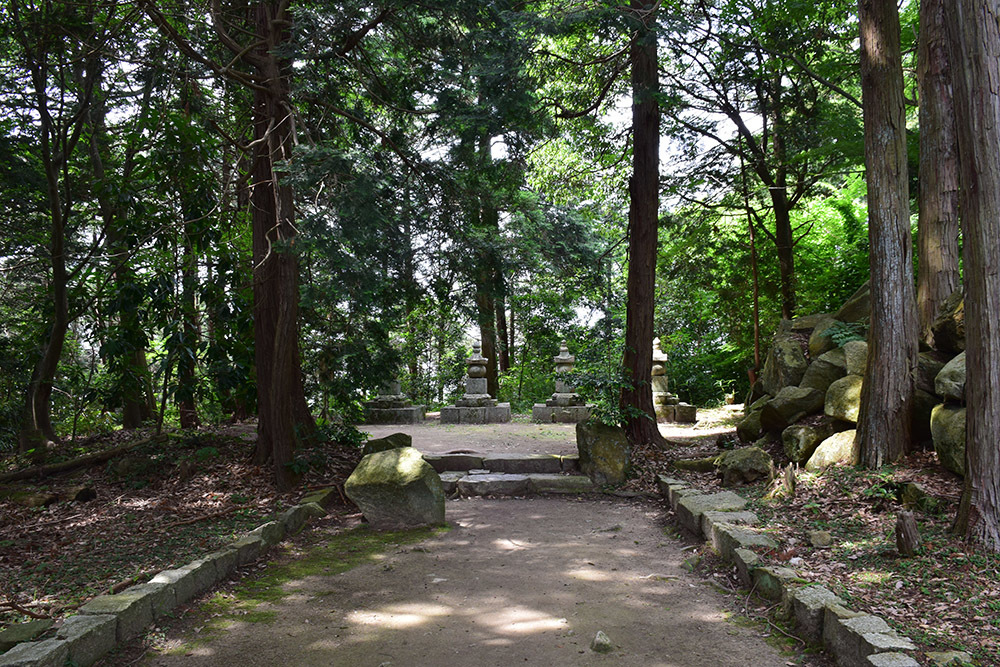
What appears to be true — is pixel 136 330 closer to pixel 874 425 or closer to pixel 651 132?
pixel 651 132

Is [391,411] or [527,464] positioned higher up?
[391,411]

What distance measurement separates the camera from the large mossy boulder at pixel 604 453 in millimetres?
8547

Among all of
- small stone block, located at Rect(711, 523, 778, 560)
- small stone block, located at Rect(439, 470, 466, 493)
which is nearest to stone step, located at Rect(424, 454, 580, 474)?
small stone block, located at Rect(439, 470, 466, 493)

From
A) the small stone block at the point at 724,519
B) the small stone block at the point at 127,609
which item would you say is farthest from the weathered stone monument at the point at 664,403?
the small stone block at the point at 127,609

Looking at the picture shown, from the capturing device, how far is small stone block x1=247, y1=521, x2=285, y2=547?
5.75 m

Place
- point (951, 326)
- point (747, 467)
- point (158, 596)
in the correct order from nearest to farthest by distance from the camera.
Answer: point (158, 596) → point (951, 326) → point (747, 467)

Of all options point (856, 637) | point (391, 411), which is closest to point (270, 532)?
point (856, 637)

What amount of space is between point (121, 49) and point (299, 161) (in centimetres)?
404

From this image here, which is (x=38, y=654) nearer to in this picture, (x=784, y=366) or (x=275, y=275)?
(x=275, y=275)

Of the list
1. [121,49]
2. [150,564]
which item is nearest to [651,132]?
[121,49]

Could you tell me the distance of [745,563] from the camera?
4746 mm

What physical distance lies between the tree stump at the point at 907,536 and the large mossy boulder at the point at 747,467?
2763mm

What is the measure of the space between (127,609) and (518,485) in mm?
5341

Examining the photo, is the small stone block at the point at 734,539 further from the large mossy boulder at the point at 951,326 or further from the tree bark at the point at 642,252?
the tree bark at the point at 642,252
